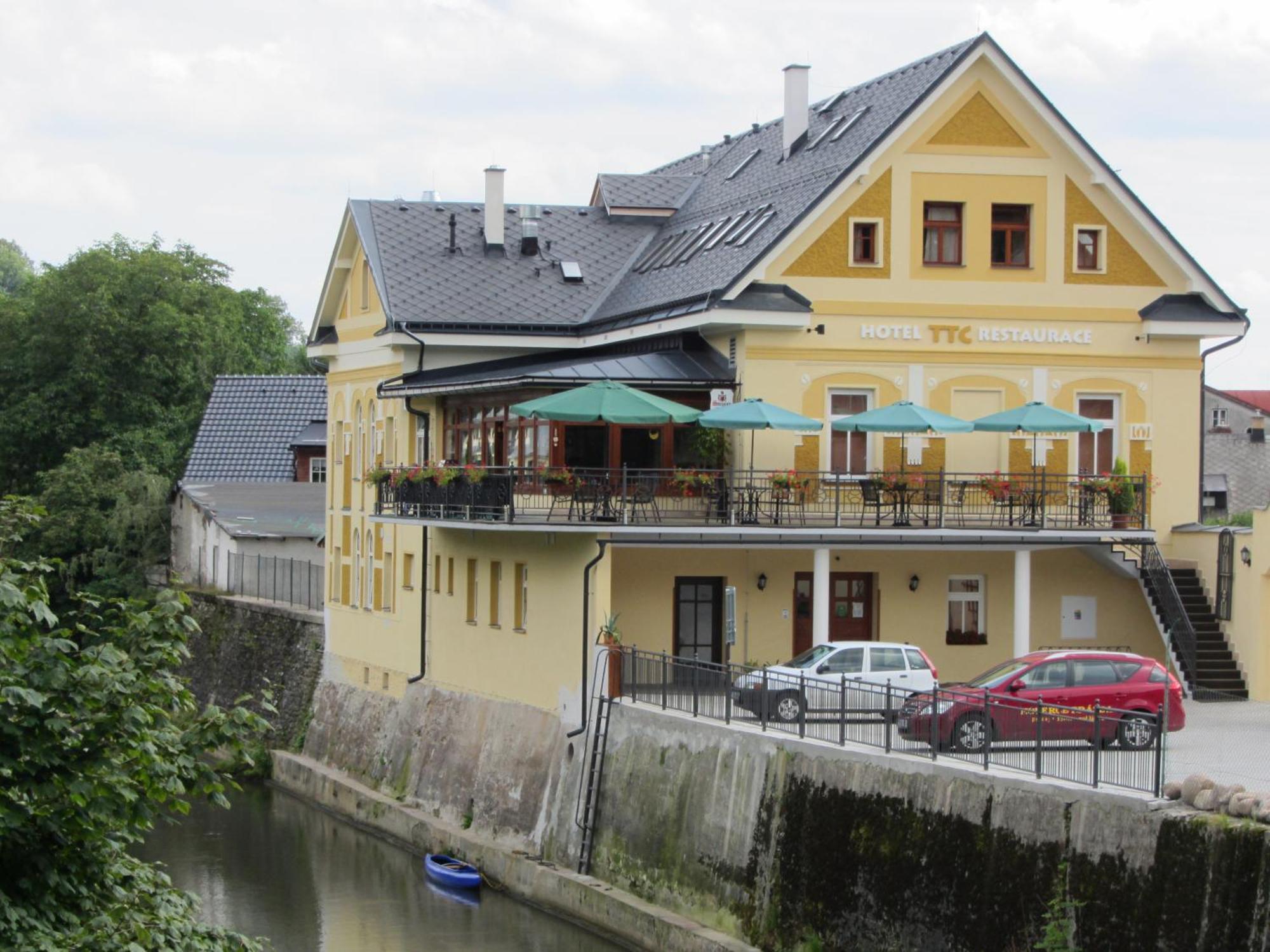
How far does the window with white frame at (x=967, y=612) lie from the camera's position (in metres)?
37.3

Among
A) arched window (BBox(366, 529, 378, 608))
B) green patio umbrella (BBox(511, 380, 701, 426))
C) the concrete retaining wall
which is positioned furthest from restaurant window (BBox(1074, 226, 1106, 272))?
arched window (BBox(366, 529, 378, 608))

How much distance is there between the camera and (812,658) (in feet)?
103

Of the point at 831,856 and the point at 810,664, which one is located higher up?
the point at 810,664

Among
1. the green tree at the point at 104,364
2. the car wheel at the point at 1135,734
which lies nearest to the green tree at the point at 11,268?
the green tree at the point at 104,364

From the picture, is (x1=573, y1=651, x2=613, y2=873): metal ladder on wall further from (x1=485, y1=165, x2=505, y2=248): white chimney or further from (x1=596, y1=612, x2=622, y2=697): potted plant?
(x1=485, y1=165, x2=505, y2=248): white chimney

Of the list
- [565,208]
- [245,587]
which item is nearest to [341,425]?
[565,208]

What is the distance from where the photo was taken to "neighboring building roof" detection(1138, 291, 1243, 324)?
37.4 metres

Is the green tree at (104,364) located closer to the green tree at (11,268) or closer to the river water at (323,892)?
the river water at (323,892)

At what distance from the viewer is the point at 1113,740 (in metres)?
22.1

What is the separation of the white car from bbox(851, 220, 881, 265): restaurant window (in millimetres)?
7605

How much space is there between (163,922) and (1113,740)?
1021 centimetres

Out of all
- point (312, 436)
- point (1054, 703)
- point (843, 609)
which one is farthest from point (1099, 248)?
point (312, 436)

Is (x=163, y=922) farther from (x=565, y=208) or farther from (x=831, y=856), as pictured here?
(x=565, y=208)

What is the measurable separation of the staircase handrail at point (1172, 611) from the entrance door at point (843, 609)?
4.87 meters
